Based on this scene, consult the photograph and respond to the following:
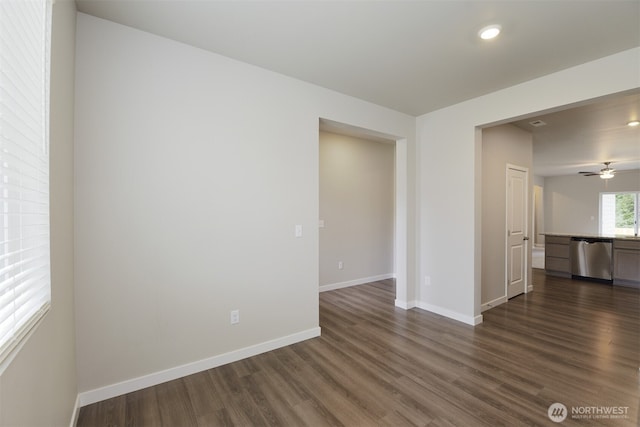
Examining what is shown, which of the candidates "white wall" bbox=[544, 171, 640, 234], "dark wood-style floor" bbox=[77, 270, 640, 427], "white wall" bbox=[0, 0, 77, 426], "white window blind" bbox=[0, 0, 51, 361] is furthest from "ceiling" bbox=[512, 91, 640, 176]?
"white wall" bbox=[0, 0, 77, 426]

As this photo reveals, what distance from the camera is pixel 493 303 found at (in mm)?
4074

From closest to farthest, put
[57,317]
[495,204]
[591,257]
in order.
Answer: [57,317], [495,204], [591,257]

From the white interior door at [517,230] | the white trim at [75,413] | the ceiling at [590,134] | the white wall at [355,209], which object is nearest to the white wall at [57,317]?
the white trim at [75,413]

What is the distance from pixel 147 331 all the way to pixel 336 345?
1716 millimetres

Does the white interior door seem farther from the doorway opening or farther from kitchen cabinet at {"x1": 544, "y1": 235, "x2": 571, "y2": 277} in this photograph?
kitchen cabinet at {"x1": 544, "y1": 235, "x2": 571, "y2": 277}

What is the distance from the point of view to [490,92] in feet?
10.6

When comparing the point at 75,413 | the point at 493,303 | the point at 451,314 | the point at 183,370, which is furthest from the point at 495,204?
the point at 75,413

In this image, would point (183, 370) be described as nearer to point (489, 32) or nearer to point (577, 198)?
point (489, 32)

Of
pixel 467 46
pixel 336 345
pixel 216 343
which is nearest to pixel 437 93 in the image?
pixel 467 46

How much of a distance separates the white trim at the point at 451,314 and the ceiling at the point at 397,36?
2.68 metres

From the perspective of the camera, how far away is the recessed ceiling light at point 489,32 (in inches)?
81.7

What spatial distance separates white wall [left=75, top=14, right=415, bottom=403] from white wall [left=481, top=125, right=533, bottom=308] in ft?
8.30

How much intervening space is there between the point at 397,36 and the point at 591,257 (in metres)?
6.12

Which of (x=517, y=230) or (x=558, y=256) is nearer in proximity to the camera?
(x=517, y=230)
